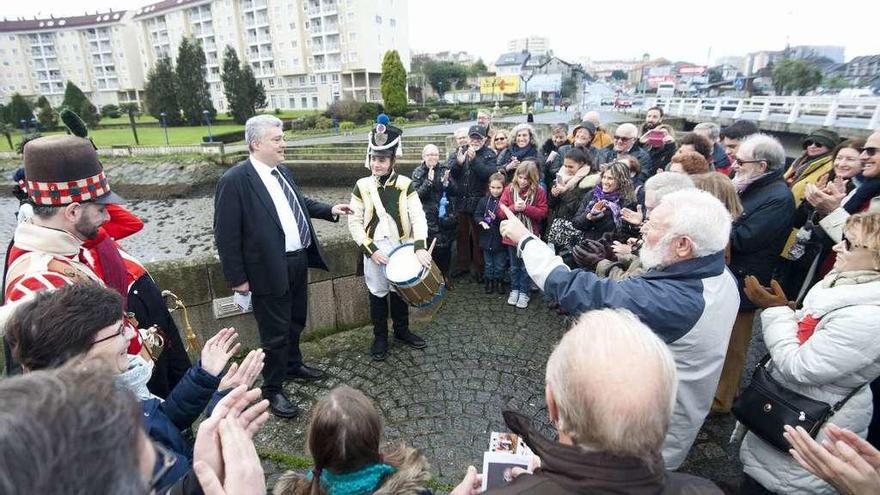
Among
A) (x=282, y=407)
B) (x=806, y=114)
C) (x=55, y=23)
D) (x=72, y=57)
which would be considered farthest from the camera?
(x=72, y=57)

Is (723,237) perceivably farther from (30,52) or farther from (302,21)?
(30,52)

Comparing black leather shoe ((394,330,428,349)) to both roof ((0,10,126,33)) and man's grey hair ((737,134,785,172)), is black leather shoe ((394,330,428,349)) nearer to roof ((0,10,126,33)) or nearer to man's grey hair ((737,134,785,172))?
man's grey hair ((737,134,785,172))

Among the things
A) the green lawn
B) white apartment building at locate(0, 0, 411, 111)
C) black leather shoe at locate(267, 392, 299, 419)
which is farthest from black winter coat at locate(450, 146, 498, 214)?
white apartment building at locate(0, 0, 411, 111)

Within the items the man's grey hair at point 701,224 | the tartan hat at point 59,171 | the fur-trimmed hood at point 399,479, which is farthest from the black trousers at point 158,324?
the man's grey hair at point 701,224

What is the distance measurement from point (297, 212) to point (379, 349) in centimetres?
156

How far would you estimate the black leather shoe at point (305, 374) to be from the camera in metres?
4.08

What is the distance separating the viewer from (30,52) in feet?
250

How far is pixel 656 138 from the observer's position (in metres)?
6.19

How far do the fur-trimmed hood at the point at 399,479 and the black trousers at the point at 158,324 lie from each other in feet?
5.10

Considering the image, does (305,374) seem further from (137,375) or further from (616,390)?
(616,390)

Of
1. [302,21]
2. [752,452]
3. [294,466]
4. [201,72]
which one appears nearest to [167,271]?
[294,466]

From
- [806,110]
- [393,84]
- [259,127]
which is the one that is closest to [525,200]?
[259,127]

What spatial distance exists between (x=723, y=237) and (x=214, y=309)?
13.3ft

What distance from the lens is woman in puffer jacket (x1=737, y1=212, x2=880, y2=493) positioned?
1.98 meters
